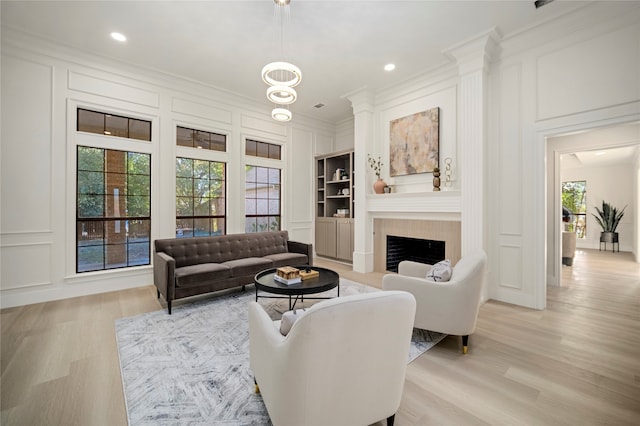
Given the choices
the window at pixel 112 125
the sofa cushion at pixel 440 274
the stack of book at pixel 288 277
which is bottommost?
the stack of book at pixel 288 277

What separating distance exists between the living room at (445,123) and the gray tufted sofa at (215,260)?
0.62 metres

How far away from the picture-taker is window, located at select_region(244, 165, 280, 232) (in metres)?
5.73

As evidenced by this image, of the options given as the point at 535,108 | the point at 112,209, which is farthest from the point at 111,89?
the point at 535,108

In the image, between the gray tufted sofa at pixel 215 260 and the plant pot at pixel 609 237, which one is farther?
the plant pot at pixel 609 237

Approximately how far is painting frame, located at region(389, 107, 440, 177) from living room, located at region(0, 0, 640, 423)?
0.13m

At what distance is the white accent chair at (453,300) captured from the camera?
238 cm

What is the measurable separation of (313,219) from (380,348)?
5508 millimetres

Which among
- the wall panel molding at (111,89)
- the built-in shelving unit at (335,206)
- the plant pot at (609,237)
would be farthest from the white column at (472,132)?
the plant pot at (609,237)

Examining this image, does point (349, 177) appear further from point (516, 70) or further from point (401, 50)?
point (516, 70)

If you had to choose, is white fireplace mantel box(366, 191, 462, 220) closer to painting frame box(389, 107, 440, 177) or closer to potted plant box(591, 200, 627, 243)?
painting frame box(389, 107, 440, 177)

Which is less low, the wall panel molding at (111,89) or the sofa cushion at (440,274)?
the wall panel molding at (111,89)

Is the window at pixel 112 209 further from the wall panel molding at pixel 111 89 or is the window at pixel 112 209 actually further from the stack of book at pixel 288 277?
the stack of book at pixel 288 277

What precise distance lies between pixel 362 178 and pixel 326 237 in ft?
6.03

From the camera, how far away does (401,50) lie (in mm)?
3951
